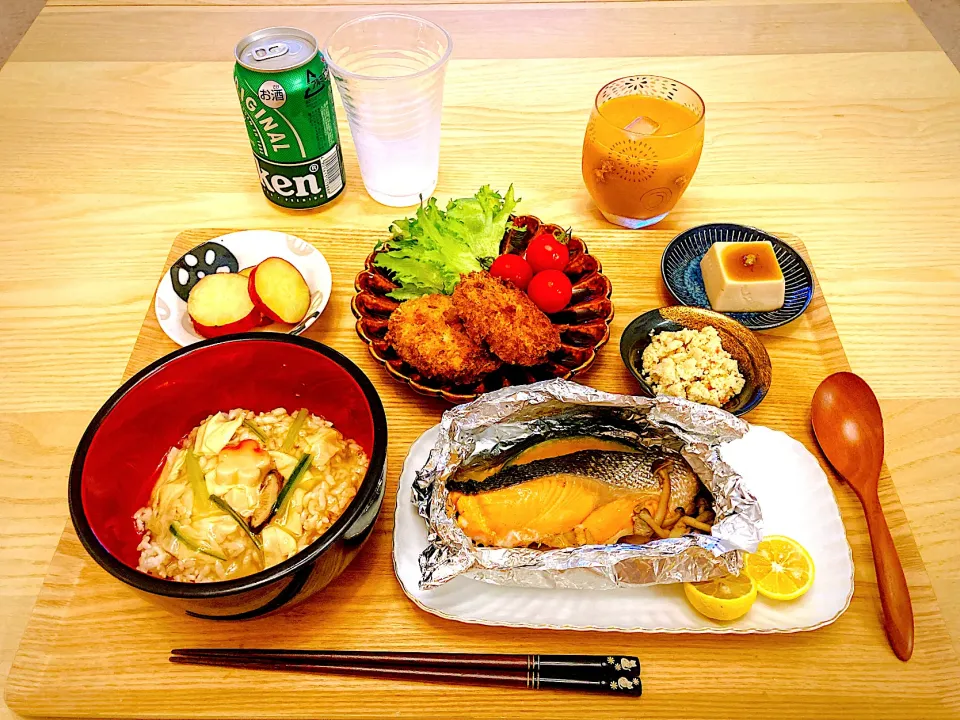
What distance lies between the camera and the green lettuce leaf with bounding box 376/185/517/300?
1.47 meters

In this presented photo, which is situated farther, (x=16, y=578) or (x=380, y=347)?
(x=380, y=347)

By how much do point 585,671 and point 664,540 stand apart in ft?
0.71

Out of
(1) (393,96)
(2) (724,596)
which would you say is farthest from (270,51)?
(2) (724,596)

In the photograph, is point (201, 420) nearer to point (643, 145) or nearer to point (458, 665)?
point (458, 665)

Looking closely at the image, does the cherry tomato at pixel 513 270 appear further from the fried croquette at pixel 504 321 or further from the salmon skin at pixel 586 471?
the salmon skin at pixel 586 471

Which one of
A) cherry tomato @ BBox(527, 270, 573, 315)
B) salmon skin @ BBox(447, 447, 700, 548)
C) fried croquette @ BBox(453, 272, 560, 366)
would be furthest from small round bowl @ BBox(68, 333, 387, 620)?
cherry tomato @ BBox(527, 270, 573, 315)

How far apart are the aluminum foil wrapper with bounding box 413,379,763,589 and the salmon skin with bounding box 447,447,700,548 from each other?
4 cm

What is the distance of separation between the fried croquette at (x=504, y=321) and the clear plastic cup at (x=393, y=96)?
0.49 m

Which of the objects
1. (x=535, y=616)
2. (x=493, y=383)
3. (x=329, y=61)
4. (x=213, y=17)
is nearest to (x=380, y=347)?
(x=493, y=383)

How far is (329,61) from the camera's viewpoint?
156 centimetres

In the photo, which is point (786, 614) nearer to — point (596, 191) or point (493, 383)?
point (493, 383)

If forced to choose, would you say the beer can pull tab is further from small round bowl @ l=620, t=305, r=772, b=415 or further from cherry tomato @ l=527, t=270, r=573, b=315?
small round bowl @ l=620, t=305, r=772, b=415

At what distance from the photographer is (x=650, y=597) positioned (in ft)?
3.47

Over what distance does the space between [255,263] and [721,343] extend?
3.22 ft
